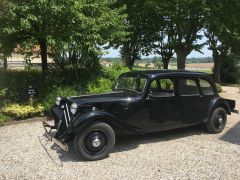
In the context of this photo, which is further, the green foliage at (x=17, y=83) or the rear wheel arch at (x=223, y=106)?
the green foliage at (x=17, y=83)

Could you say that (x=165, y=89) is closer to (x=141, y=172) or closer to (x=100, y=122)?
(x=100, y=122)

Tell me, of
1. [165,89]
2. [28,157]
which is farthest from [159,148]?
[28,157]

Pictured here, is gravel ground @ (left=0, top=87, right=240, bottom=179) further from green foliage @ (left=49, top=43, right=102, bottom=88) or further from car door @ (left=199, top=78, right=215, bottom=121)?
green foliage @ (left=49, top=43, right=102, bottom=88)

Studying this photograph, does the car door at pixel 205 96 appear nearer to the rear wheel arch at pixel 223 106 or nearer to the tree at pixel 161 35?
the rear wheel arch at pixel 223 106

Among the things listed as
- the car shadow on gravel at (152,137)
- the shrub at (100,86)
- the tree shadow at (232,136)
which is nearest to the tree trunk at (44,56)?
the shrub at (100,86)

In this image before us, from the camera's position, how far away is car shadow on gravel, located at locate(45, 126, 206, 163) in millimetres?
6496

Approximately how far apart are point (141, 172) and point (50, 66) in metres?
7.70

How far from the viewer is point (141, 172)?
18.5ft

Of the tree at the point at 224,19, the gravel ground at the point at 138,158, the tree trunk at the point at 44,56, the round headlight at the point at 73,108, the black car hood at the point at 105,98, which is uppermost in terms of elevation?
the tree at the point at 224,19

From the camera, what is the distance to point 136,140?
754 centimetres

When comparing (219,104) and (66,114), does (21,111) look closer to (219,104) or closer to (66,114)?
(66,114)

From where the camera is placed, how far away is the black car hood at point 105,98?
21.3 feet

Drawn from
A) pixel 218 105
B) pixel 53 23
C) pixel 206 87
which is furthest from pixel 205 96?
pixel 53 23

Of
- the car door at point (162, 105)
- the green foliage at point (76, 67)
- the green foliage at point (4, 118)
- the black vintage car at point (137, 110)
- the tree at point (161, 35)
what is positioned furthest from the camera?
the tree at point (161, 35)
